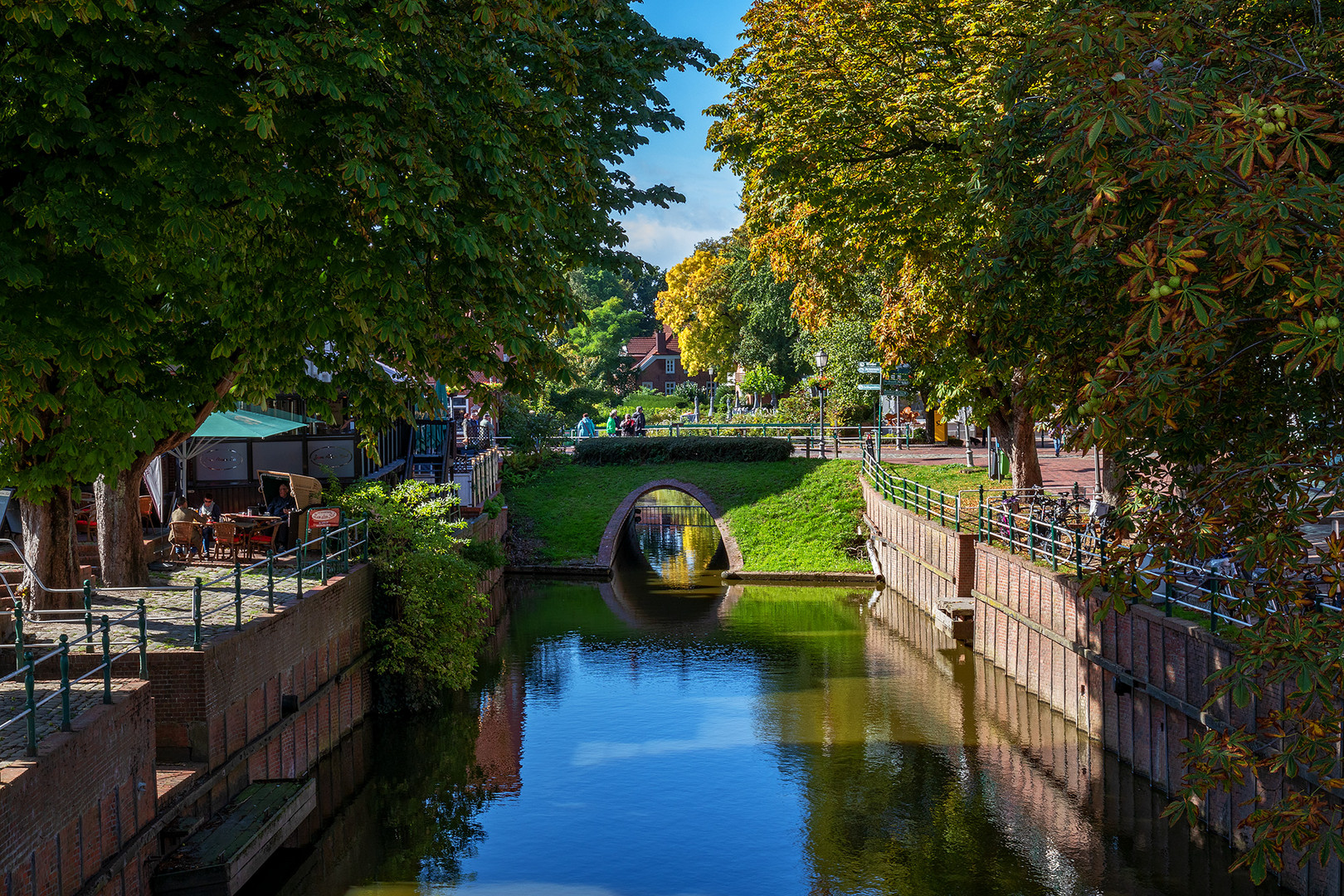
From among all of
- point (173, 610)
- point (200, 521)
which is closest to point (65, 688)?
point (173, 610)

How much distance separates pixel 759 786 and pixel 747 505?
66.2 feet

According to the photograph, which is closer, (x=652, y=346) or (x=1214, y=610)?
(x=1214, y=610)

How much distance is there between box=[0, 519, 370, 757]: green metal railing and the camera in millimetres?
9117

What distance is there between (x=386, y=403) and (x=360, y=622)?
20.5ft

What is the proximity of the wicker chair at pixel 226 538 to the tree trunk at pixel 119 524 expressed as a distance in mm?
2446

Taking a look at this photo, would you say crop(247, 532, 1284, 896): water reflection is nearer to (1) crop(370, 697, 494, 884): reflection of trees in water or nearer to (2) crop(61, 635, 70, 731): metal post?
(1) crop(370, 697, 494, 884): reflection of trees in water

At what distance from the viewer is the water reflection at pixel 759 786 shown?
12.3m

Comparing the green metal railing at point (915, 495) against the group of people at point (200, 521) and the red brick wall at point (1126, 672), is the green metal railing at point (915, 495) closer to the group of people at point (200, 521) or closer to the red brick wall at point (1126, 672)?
the red brick wall at point (1126, 672)

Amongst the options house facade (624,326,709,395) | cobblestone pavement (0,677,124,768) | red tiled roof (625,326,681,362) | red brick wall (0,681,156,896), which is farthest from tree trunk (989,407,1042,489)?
house facade (624,326,709,395)

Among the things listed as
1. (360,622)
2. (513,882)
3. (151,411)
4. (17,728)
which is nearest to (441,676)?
(360,622)

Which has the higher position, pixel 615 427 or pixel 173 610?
pixel 615 427

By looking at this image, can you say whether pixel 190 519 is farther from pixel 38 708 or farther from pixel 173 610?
pixel 38 708

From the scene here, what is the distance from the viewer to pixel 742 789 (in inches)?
592

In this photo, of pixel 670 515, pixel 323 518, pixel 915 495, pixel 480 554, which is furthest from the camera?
pixel 670 515
